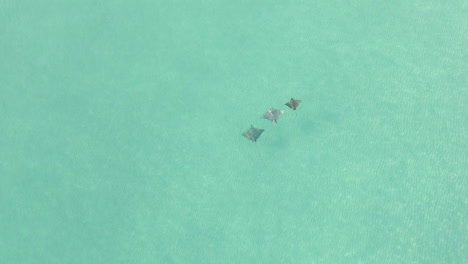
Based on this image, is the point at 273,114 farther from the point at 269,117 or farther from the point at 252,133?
the point at 252,133

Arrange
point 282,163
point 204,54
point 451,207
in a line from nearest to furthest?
point 451,207, point 282,163, point 204,54

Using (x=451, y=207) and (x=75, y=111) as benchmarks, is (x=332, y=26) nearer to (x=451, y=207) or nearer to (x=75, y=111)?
(x=451, y=207)

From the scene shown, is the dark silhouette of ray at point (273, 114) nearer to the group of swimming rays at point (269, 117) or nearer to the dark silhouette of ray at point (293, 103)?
the group of swimming rays at point (269, 117)

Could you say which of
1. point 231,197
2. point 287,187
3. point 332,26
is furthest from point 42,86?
point 332,26

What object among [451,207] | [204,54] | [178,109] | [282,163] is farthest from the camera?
[204,54]

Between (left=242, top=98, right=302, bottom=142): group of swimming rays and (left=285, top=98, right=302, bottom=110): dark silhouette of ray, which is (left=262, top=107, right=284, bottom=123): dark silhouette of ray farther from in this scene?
(left=285, top=98, right=302, bottom=110): dark silhouette of ray

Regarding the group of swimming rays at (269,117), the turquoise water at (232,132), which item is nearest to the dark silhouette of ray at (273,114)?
the group of swimming rays at (269,117)

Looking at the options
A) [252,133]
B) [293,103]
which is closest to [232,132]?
[252,133]

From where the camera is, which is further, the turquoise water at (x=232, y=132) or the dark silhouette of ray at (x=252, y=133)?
the dark silhouette of ray at (x=252, y=133)
